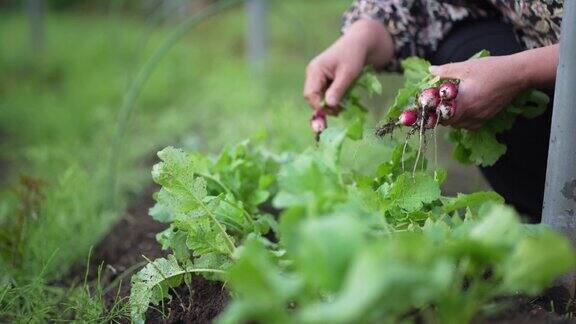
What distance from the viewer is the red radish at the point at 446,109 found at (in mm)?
1254

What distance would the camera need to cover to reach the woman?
164cm

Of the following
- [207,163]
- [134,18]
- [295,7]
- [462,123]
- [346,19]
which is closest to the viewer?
[462,123]

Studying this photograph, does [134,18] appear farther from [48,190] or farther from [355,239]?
[355,239]

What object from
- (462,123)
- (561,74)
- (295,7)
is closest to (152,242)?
(462,123)

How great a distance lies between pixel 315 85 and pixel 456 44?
1.28 ft

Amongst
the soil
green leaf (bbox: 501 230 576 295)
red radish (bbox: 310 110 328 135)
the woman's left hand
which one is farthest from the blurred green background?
green leaf (bbox: 501 230 576 295)

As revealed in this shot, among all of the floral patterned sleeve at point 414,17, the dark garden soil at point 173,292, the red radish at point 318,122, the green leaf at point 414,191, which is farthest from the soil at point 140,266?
the floral patterned sleeve at point 414,17

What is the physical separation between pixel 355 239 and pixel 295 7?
21.7 ft

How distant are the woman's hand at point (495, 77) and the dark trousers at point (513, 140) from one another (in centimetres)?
33

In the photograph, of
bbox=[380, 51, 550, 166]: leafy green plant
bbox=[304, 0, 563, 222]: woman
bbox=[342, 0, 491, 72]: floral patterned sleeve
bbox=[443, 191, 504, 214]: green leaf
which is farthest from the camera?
bbox=[342, 0, 491, 72]: floral patterned sleeve

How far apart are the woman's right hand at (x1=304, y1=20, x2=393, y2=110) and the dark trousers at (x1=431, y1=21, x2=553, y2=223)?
0.20 metres

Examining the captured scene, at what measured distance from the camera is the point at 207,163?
64.9 inches

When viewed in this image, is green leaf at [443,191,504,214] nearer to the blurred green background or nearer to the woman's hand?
the woman's hand

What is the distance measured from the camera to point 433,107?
1274 mm
